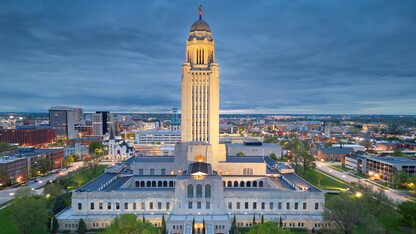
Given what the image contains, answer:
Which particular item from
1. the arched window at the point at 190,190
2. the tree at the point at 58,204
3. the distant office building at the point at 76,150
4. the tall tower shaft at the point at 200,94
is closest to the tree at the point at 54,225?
the tree at the point at 58,204

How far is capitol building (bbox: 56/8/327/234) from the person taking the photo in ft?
196

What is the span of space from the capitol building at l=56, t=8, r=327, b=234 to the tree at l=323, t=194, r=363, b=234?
23.2 ft

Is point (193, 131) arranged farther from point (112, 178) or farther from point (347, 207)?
point (347, 207)

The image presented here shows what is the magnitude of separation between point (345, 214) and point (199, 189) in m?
27.7

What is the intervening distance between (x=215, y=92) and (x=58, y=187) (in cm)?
4689

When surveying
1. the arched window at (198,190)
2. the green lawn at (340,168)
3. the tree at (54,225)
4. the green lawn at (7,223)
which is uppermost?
the arched window at (198,190)

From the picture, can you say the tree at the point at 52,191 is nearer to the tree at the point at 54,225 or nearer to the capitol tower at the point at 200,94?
the tree at the point at 54,225

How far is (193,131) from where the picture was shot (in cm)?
8288

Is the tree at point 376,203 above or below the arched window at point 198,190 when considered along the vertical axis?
below

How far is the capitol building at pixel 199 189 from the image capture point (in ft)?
196

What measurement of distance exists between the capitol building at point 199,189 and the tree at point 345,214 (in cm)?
706

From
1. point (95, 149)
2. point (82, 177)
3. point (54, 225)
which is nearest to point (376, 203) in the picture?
point (54, 225)

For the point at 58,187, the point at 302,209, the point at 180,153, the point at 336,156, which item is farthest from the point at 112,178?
the point at 336,156

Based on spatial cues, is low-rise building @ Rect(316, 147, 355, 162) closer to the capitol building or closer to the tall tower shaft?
the capitol building
